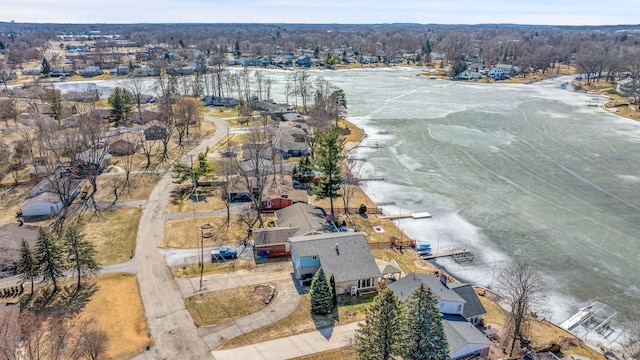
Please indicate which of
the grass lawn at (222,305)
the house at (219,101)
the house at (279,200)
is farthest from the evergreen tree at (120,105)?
the grass lawn at (222,305)

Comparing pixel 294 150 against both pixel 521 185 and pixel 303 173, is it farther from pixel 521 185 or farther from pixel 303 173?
pixel 521 185

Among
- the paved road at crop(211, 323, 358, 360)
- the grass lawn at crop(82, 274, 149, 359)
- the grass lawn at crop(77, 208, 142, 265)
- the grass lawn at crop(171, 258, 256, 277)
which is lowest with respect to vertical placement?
the paved road at crop(211, 323, 358, 360)

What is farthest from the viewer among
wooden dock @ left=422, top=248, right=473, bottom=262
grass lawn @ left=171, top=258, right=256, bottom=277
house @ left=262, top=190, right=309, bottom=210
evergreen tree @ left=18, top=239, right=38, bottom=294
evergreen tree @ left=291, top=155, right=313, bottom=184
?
evergreen tree @ left=291, top=155, right=313, bottom=184

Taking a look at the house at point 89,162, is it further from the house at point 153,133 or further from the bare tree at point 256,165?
the bare tree at point 256,165

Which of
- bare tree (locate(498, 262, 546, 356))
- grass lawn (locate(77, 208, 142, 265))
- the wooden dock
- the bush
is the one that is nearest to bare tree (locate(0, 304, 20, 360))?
grass lawn (locate(77, 208, 142, 265))

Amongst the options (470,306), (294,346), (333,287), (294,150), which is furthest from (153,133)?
(470,306)

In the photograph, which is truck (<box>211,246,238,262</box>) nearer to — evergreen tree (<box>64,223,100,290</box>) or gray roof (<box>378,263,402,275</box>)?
evergreen tree (<box>64,223,100,290</box>)
